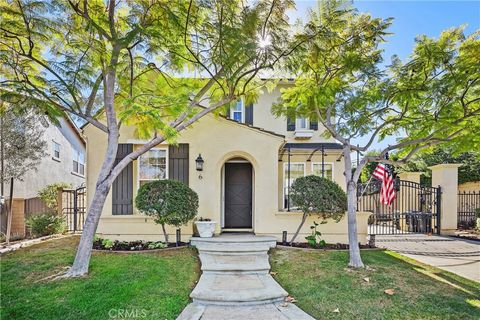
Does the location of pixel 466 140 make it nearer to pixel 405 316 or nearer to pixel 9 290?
pixel 405 316

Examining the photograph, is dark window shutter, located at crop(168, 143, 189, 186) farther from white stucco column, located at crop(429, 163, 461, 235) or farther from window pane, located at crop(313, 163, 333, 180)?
white stucco column, located at crop(429, 163, 461, 235)

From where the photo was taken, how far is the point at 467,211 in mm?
13836

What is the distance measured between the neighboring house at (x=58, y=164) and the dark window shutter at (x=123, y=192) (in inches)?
160

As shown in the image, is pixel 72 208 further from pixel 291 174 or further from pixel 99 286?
pixel 291 174

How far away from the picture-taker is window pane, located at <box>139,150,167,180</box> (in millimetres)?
9711

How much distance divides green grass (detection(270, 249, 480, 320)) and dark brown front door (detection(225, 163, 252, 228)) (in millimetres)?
2983

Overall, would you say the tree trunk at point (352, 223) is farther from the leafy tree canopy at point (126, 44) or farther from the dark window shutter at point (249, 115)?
the dark window shutter at point (249, 115)

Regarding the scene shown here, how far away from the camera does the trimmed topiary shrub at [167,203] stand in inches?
321

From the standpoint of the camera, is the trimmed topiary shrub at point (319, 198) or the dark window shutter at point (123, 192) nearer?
the trimmed topiary shrub at point (319, 198)

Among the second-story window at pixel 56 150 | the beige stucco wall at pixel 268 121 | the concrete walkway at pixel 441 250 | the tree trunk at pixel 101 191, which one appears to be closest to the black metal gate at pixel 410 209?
the concrete walkway at pixel 441 250

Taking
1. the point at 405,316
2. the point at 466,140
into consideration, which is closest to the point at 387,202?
the point at 466,140

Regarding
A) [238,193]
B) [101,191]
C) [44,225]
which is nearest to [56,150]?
[44,225]

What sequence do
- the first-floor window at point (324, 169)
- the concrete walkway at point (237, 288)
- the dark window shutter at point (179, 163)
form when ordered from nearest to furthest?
the concrete walkway at point (237, 288) → the dark window shutter at point (179, 163) → the first-floor window at point (324, 169)
